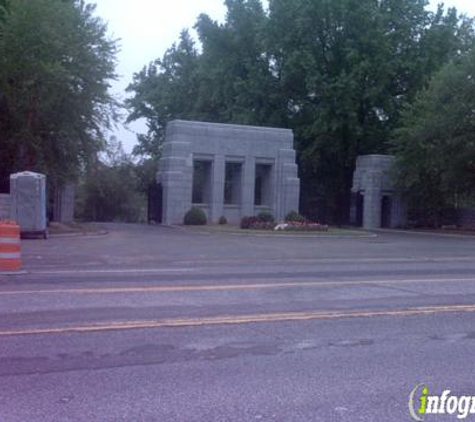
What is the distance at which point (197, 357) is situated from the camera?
26.7 feet

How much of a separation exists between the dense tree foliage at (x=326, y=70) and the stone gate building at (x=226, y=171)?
190 inches

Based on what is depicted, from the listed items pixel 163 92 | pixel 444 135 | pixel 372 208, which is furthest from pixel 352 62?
pixel 163 92

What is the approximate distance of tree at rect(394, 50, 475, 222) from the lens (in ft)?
128

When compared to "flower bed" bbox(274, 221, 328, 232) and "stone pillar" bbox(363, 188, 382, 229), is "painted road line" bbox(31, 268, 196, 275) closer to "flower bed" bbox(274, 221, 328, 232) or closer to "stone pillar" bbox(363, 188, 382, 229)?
"flower bed" bbox(274, 221, 328, 232)

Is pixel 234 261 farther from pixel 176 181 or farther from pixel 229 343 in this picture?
pixel 176 181

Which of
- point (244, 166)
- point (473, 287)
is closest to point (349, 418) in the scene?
point (473, 287)

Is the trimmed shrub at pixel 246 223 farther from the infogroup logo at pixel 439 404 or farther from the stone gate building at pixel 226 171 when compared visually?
the infogroup logo at pixel 439 404

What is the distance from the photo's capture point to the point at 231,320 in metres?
10.3

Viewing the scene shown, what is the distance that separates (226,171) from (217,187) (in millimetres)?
Result: 2362

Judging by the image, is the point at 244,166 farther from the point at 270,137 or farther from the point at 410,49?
the point at 410,49

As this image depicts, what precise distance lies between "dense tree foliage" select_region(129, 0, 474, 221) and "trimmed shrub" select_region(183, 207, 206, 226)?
422 inches

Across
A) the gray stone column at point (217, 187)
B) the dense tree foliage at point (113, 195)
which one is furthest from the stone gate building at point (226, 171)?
the dense tree foliage at point (113, 195)

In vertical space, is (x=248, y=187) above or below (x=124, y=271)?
above

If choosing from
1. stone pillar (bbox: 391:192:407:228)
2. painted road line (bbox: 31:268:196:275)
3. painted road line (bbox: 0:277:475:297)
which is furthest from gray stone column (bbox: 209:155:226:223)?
painted road line (bbox: 0:277:475:297)
